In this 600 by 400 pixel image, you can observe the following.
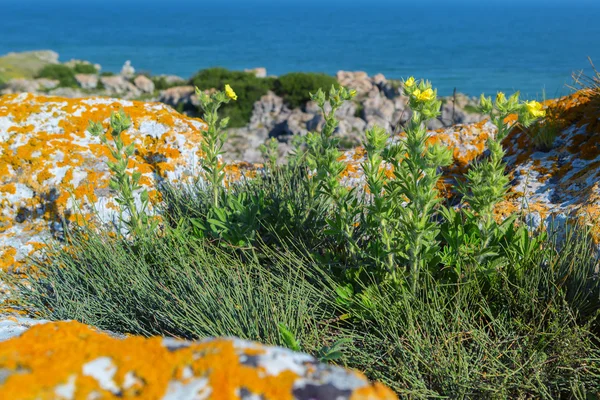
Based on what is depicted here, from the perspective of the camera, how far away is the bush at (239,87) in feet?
92.8

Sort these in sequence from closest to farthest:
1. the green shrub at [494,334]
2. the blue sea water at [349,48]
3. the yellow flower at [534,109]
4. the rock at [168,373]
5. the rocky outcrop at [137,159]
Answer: the rock at [168,373], the green shrub at [494,334], the yellow flower at [534,109], the rocky outcrop at [137,159], the blue sea water at [349,48]

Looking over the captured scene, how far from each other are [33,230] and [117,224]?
2.17 feet

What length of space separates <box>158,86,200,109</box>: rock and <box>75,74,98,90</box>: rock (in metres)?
6.92

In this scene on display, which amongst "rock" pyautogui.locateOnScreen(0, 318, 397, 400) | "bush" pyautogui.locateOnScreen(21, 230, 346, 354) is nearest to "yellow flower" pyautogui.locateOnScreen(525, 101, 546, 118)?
"bush" pyautogui.locateOnScreen(21, 230, 346, 354)

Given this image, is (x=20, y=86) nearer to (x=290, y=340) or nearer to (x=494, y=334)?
(x=290, y=340)

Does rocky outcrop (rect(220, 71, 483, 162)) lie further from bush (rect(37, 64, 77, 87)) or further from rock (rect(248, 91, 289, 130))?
bush (rect(37, 64, 77, 87))

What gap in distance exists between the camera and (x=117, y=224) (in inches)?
136

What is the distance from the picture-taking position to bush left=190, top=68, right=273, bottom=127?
28.3m

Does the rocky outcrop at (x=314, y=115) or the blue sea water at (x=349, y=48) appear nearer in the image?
the rocky outcrop at (x=314, y=115)

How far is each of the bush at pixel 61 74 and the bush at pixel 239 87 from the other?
30.5 feet

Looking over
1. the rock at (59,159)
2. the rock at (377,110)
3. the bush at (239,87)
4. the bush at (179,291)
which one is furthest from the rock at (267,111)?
the bush at (179,291)

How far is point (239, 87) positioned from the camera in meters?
30.6

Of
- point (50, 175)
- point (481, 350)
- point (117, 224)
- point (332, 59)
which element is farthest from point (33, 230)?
point (332, 59)

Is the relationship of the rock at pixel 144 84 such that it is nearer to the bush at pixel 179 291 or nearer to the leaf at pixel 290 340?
the bush at pixel 179 291
